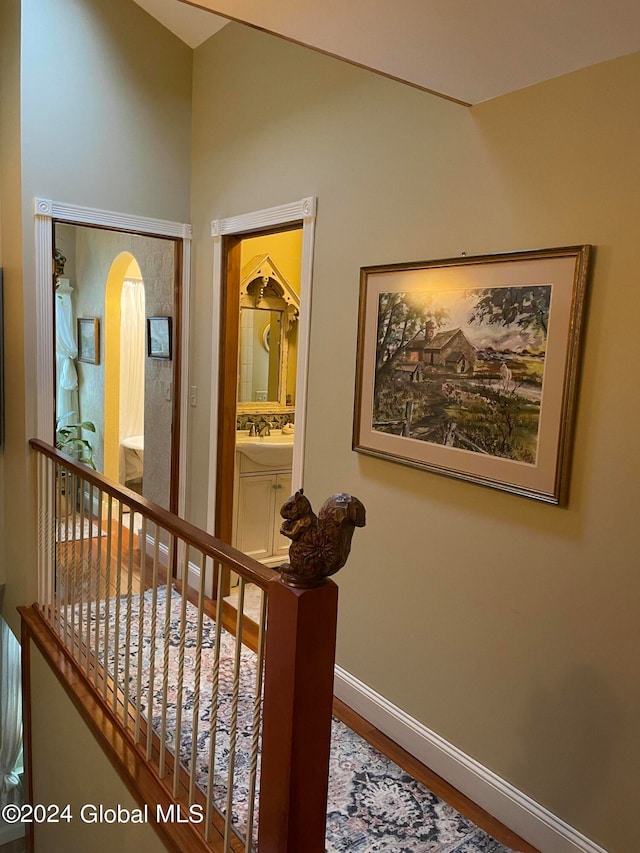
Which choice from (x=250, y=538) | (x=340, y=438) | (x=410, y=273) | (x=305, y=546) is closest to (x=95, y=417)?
(x=250, y=538)

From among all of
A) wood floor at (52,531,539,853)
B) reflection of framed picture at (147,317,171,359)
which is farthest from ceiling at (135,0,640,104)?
reflection of framed picture at (147,317,171,359)

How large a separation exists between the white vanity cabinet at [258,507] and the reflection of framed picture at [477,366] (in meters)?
1.62

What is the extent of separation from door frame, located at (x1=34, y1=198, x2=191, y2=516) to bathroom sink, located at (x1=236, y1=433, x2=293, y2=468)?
1.35ft

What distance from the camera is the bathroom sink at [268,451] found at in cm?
404

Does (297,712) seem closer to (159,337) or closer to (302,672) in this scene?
(302,672)

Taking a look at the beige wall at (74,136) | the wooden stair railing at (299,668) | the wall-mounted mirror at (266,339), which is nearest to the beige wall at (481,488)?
the beige wall at (74,136)

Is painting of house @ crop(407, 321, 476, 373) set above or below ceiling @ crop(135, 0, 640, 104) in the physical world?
below

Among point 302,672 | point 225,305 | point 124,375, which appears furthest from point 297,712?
point 124,375

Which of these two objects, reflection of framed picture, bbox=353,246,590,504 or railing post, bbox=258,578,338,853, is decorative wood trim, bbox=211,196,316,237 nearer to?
reflection of framed picture, bbox=353,246,590,504

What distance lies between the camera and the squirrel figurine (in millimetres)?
1355

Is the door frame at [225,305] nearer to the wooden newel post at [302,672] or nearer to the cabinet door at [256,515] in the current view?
the cabinet door at [256,515]

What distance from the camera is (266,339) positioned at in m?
4.57

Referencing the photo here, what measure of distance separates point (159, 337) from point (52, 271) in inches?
34.9

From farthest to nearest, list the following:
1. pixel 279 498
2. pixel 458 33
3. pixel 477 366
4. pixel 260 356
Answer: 1. pixel 260 356
2. pixel 279 498
3. pixel 477 366
4. pixel 458 33
